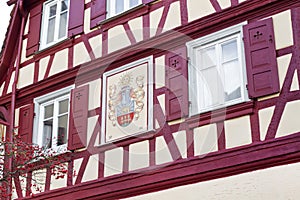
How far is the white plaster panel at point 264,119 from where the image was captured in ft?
26.3

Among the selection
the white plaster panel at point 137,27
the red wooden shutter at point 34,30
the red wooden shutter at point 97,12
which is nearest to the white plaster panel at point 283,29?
the white plaster panel at point 137,27

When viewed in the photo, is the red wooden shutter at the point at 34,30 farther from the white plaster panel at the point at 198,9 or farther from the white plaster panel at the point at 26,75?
the white plaster panel at the point at 198,9

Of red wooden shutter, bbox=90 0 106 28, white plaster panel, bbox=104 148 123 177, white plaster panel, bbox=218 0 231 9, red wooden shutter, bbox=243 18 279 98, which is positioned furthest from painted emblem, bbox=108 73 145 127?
red wooden shutter, bbox=243 18 279 98

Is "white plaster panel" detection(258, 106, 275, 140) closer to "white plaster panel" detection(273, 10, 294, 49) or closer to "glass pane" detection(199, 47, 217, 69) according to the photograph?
"white plaster panel" detection(273, 10, 294, 49)

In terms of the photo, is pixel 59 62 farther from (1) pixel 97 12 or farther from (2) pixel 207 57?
(2) pixel 207 57

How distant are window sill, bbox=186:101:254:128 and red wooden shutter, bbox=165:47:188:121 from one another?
224 mm

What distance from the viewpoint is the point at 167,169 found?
28.8ft

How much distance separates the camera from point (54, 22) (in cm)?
1212

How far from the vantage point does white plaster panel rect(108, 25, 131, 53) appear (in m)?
10.4

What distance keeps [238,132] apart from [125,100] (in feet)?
7.90

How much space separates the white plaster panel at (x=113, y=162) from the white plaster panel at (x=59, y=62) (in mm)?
2348

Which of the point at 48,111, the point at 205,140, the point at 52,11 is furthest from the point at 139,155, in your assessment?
the point at 52,11

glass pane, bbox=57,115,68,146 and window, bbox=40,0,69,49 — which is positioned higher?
window, bbox=40,0,69,49

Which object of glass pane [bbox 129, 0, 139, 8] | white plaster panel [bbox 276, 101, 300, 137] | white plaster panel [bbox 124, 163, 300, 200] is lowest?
white plaster panel [bbox 124, 163, 300, 200]
